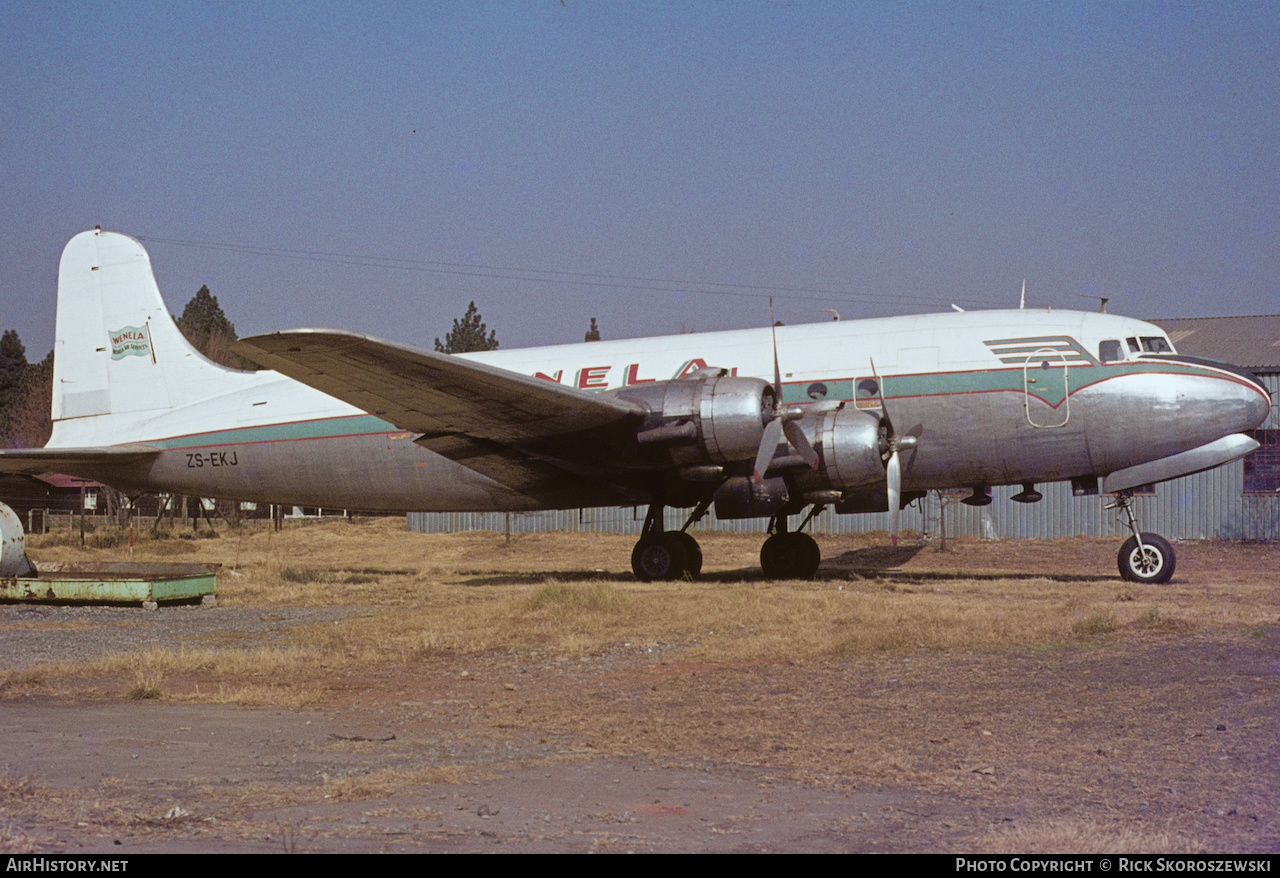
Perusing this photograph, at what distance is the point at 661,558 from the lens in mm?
18281

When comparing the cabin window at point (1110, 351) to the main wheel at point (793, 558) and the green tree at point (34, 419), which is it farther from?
the green tree at point (34, 419)

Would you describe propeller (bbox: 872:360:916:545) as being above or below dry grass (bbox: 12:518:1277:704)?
above

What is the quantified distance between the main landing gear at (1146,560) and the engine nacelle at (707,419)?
18.9ft

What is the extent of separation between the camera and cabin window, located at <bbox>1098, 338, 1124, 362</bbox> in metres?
17.1

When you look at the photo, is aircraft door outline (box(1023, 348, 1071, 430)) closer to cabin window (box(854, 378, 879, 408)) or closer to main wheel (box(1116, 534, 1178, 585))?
cabin window (box(854, 378, 879, 408))

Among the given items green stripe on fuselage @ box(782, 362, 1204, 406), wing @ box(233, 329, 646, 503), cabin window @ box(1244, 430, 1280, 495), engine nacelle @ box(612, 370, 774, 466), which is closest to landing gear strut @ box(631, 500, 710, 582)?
wing @ box(233, 329, 646, 503)

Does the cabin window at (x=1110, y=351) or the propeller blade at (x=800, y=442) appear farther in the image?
the cabin window at (x=1110, y=351)

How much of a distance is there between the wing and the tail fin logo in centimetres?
738

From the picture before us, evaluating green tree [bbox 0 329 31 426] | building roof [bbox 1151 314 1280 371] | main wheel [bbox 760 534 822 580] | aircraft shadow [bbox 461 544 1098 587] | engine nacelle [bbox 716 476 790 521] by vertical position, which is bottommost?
aircraft shadow [bbox 461 544 1098 587]

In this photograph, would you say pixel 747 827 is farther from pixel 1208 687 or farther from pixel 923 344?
pixel 923 344

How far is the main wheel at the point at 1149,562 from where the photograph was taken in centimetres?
1731

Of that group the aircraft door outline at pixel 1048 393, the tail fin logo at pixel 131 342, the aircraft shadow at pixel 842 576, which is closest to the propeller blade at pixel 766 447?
the aircraft shadow at pixel 842 576

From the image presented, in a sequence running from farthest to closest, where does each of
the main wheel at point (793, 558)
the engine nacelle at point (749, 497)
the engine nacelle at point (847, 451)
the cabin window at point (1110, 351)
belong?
the main wheel at point (793, 558)
the engine nacelle at point (749, 497)
the cabin window at point (1110, 351)
the engine nacelle at point (847, 451)
